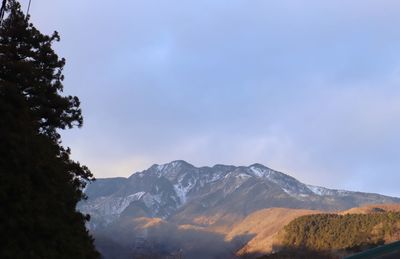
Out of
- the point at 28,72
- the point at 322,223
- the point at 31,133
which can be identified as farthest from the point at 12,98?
the point at 322,223

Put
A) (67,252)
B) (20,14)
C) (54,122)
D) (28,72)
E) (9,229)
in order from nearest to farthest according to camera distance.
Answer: (9,229), (67,252), (28,72), (20,14), (54,122)

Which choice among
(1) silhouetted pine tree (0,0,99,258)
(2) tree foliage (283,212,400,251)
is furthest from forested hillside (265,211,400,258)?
(1) silhouetted pine tree (0,0,99,258)

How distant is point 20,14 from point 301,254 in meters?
103

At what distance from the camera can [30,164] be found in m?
13.2

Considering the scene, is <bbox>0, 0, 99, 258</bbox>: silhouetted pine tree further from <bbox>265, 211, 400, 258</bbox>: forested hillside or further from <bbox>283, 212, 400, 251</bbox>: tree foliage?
<bbox>283, 212, 400, 251</bbox>: tree foliage

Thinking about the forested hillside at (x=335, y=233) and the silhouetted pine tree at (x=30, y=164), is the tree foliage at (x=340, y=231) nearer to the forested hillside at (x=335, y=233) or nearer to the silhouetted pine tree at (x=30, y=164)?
the forested hillside at (x=335, y=233)

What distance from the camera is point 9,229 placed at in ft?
38.8

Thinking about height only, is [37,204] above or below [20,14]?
below

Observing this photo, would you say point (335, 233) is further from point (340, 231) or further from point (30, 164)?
point (30, 164)

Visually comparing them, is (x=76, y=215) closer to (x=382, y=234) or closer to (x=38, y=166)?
(x=38, y=166)

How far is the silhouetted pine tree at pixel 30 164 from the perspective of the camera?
12.1 metres

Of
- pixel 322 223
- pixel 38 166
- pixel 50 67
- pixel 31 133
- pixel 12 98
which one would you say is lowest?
pixel 38 166

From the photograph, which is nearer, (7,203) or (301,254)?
(7,203)

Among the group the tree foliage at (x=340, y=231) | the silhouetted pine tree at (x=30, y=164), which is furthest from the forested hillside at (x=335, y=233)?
the silhouetted pine tree at (x=30, y=164)
